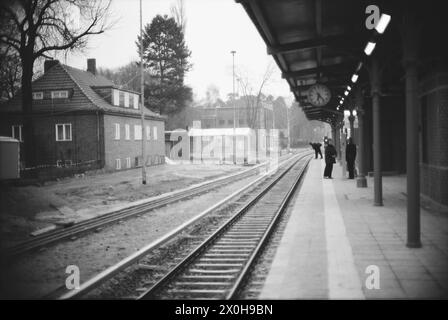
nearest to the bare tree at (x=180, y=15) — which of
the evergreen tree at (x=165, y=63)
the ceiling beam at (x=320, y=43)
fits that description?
the evergreen tree at (x=165, y=63)

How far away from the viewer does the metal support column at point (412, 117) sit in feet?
24.5

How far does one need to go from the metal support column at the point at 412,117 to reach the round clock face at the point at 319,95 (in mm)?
8480

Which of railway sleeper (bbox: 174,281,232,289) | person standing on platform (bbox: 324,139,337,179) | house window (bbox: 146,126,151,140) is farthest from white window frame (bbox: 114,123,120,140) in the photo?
railway sleeper (bbox: 174,281,232,289)

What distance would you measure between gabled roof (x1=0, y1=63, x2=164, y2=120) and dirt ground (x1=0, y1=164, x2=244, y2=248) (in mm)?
7845

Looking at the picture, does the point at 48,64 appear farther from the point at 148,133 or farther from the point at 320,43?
the point at 320,43

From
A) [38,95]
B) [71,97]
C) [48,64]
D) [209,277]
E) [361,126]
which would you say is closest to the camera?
[209,277]

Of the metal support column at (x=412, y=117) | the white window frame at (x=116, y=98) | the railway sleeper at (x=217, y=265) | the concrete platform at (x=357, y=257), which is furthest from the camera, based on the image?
the white window frame at (x=116, y=98)

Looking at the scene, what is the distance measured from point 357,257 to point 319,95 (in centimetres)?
960

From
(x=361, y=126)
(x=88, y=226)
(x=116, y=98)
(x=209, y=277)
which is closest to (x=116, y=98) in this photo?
(x=116, y=98)

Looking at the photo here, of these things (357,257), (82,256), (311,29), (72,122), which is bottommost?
(82,256)

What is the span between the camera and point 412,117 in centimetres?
771

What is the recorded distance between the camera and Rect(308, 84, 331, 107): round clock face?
53.3 feet

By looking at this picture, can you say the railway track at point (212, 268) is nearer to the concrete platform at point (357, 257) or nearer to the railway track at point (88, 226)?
the concrete platform at point (357, 257)

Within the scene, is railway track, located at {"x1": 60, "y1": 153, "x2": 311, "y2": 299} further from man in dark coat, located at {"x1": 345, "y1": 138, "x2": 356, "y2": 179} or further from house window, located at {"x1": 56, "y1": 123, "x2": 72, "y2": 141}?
house window, located at {"x1": 56, "y1": 123, "x2": 72, "y2": 141}
